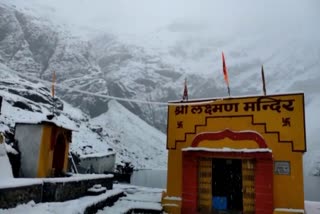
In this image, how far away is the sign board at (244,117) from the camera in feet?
40.1

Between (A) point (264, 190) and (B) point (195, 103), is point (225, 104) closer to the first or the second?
(B) point (195, 103)

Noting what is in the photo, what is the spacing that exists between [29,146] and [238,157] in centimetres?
902

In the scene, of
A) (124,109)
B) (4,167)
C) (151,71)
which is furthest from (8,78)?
(151,71)

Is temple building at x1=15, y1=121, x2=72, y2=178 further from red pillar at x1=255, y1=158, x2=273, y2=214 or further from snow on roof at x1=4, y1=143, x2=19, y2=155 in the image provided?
red pillar at x1=255, y1=158, x2=273, y2=214

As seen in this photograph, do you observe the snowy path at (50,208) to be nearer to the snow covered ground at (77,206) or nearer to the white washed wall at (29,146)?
the snow covered ground at (77,206)

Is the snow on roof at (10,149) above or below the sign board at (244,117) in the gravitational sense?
below

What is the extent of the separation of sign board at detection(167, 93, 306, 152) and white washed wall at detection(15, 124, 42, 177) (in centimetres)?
587

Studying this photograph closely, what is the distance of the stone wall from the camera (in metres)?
8.34

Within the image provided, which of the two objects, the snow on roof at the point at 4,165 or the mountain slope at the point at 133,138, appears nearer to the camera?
the snow on roof at the point at 4,165

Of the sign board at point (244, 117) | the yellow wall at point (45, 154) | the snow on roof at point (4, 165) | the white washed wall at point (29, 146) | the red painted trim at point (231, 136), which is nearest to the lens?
the snow on roof at point (4, 165)

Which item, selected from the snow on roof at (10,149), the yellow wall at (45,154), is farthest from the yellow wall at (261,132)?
the snow on roof at (10,149)

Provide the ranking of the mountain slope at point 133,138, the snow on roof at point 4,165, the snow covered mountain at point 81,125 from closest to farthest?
the snow on roof at point 4,165
the snow covered mountain at point 81,125
the mountain slope at point 133,138

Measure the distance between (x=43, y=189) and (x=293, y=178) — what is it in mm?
9222

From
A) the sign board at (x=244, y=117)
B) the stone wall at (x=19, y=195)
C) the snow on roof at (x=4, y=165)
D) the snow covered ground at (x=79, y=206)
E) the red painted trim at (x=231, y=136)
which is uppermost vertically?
the sign board at (x=244, y=117)
